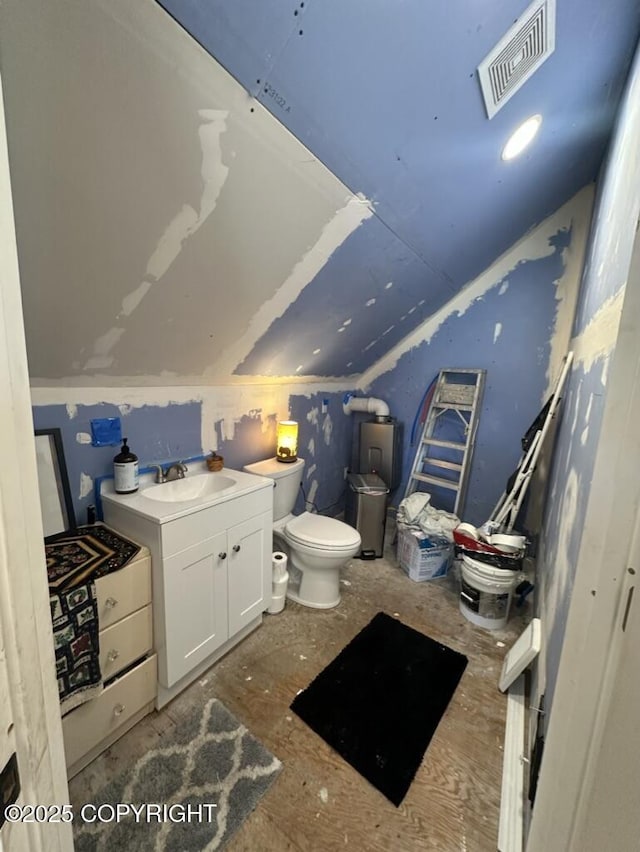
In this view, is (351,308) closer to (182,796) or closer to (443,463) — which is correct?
(443,463)

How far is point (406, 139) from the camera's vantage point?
110 centimetres

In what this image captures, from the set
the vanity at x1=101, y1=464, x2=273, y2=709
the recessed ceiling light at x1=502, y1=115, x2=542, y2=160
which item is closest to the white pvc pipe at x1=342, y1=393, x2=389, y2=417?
the vanity at x1=101, y1=464, x2=273, y2=709

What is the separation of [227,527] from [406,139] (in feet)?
5.18

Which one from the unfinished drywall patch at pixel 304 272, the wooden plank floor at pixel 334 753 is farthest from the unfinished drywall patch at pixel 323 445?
the wooden plank floor at pixel 334 753

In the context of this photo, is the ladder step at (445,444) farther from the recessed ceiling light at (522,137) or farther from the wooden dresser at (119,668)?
the wooden dresser at (119,668)

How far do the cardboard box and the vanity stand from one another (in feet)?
3.34

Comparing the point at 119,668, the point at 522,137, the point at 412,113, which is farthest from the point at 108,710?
the point at 522,137

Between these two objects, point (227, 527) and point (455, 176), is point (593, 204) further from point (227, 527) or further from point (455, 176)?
point (227, 527)

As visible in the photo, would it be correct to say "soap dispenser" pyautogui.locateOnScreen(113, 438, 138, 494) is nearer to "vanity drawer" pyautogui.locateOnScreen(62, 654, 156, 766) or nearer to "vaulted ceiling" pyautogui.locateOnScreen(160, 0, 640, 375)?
"vanity drawer" pyautogui.locateOnScreen(62, 654, 156, 766)

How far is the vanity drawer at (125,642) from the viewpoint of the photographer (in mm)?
1185

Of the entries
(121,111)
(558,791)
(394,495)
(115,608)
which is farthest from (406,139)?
(394,495)

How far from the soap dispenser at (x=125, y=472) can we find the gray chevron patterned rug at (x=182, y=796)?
3.12ft

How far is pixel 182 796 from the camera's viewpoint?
1104 millimetres

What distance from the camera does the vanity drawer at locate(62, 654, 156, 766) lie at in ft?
3.67
